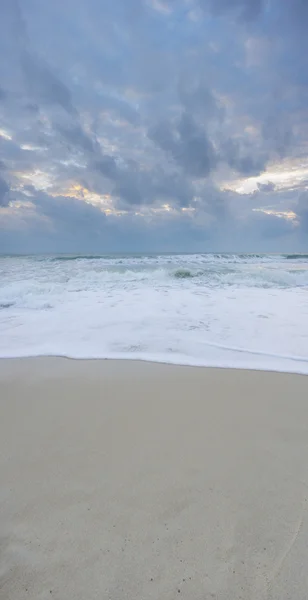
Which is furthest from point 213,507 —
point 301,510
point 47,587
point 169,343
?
point 169,343

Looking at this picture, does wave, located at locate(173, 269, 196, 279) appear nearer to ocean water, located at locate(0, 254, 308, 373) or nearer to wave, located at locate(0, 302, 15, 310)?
ocean water, located at locate(0, 254, 308, 373)

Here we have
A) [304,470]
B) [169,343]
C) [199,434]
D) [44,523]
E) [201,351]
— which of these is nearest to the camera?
[44,523]

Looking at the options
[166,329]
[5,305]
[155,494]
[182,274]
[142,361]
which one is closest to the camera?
[155,494]

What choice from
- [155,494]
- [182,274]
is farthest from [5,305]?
[182,274]

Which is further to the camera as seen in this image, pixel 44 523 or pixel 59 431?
pixel 59 431

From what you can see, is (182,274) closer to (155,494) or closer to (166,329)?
(166,329)

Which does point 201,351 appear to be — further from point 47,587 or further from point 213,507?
point 47,587

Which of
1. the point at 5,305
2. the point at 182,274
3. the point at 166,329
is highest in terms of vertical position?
the point at 182,274

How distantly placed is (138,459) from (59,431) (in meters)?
0.60

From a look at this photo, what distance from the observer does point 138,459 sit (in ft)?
5.30

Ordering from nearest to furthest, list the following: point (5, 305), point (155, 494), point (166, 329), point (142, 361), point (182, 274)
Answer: point (155, 494)
point (142, 361)
point (166, 329)
point (5, 305)
point (182, 274)

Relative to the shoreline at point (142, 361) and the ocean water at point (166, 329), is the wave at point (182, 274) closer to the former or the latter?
the ocean water at point (166, 329)

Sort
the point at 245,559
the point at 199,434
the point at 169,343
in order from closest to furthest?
the point at 245,559 → the point at 199,434 → the point at 169,343

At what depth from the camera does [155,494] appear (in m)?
1.39
